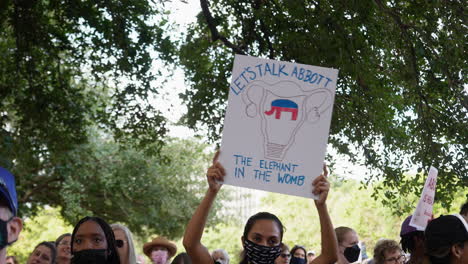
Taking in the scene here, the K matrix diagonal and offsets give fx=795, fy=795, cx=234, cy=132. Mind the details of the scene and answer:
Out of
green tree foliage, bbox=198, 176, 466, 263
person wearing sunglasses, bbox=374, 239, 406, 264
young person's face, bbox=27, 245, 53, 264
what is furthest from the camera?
green tree foliage, bbox=198, 176, 466, 263

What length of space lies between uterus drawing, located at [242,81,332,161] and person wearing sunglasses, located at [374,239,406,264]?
238 cm

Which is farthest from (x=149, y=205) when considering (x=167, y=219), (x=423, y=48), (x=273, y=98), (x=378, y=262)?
(x=273, y=98)

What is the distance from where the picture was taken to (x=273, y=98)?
4.77 metres

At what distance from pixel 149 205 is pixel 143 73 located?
1088 centimetres

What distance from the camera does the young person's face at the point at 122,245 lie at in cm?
541

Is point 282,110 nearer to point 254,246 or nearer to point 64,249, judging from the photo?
point 254,246

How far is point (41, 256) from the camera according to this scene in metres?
7.19

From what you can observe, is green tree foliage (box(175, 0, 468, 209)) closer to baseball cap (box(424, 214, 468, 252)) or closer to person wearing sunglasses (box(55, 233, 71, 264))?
person wearing sunglasses (box(55, 233, 71, 264))

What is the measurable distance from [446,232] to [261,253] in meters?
1.15

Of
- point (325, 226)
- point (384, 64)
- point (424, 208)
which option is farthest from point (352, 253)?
point (384, 64)

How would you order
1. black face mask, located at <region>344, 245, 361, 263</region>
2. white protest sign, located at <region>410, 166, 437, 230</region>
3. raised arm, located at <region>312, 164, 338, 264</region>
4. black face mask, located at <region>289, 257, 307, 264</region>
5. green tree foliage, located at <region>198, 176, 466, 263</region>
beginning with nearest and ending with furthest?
raised arm, located at <region>312, 164, 338, 264</region> → white protest sign, located at <region>410, 166, 437, 230</region> → black face mask, located at <region>344, 245, 361, 263</region> → black face mask, located at <region>289, 257, 307, 264</region> → green tree foliage, located at <region>198, 176, 466, 263</region>

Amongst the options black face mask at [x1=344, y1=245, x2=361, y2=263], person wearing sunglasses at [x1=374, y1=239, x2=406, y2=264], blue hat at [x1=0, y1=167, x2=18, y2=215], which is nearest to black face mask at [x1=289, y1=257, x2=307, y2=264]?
black face mask at [x1=344, y1=245, x2=361, y2=263]

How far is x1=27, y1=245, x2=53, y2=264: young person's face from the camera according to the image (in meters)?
7.15

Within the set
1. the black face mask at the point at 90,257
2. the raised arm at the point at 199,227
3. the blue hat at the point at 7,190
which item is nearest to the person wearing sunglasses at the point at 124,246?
the black face mask at the point at 90,257
